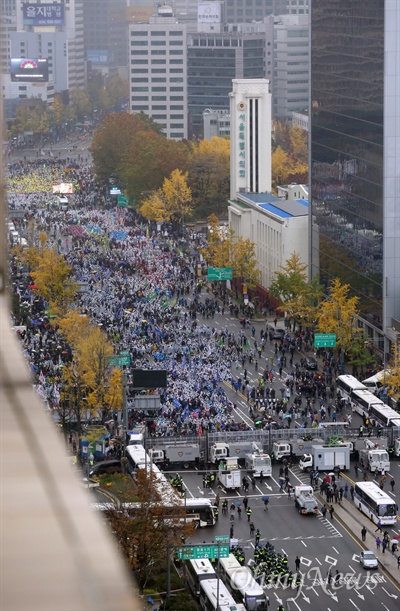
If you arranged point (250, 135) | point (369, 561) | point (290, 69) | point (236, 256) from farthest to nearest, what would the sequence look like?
point (290, 69)
point (250, 135)
point (236, 256)
point (369, 561)

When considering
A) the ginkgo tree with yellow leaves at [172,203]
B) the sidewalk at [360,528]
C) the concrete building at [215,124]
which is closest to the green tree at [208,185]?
the ginkgo tree with yellow leaves at [172,203]

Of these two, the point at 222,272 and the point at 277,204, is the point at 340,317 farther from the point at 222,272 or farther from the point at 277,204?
the point at 277,204

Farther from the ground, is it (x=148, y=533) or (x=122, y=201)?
(x=148, y=533)

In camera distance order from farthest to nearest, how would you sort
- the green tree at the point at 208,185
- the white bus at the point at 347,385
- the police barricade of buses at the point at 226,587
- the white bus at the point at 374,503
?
the green tree at the point at 208,185
the white bus at the point at 347,385
the white bus at the point at 374,503
the police barricade of buses at the point at 226,587

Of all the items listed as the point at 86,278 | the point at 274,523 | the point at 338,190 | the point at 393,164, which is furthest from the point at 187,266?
the point at 274,523

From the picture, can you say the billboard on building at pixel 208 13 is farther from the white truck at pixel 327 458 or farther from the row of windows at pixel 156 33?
the white truck at pixel 327 458

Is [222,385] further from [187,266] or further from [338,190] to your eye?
[187,266]

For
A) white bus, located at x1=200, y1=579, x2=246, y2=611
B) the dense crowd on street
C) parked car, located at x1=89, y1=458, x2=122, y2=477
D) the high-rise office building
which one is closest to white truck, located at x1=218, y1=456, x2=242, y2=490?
parked car, located at x1=89, y1=458, x2=122, y2=477

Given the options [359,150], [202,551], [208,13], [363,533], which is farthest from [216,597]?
[208,13]
